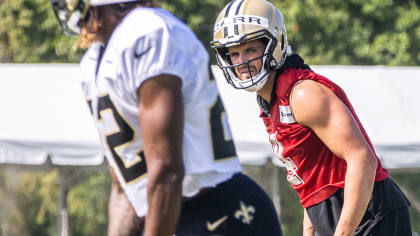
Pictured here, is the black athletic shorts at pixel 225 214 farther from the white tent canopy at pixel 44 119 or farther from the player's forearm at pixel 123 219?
the white tent canopy at pixel 44 119

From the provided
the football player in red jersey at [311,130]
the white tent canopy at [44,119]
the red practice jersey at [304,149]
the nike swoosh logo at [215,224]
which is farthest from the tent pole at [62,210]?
the nike swoosh logo at [215,224]

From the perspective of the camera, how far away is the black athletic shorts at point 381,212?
3207mm

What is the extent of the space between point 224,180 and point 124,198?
1.58 ft

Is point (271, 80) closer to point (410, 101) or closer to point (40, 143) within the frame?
point (40, 143)

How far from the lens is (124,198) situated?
10.2ft

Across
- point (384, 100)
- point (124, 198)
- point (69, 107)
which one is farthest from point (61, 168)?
point (124, 198)

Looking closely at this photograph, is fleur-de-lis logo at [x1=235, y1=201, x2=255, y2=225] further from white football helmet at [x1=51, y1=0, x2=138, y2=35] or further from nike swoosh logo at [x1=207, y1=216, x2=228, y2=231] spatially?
white football helmet at [x1=51, y1=0, x2=138, y2=35]

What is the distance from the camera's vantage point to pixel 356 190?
115 inches

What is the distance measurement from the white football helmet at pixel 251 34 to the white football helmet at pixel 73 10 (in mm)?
546

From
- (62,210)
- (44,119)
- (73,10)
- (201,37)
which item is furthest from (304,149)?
(201,37)

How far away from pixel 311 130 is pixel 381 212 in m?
0.49

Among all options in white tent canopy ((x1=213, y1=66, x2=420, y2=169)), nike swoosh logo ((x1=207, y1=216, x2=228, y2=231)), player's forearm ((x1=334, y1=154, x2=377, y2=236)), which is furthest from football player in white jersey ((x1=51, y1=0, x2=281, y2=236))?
white tent canopy ((x1=213, y1=66, x2=420, y2=169))

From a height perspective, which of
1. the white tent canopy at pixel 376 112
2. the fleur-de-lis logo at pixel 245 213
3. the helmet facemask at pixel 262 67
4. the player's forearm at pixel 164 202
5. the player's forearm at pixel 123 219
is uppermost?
the helmet facemask at pixel 262 67

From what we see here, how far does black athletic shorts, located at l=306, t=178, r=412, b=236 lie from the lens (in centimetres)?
321
